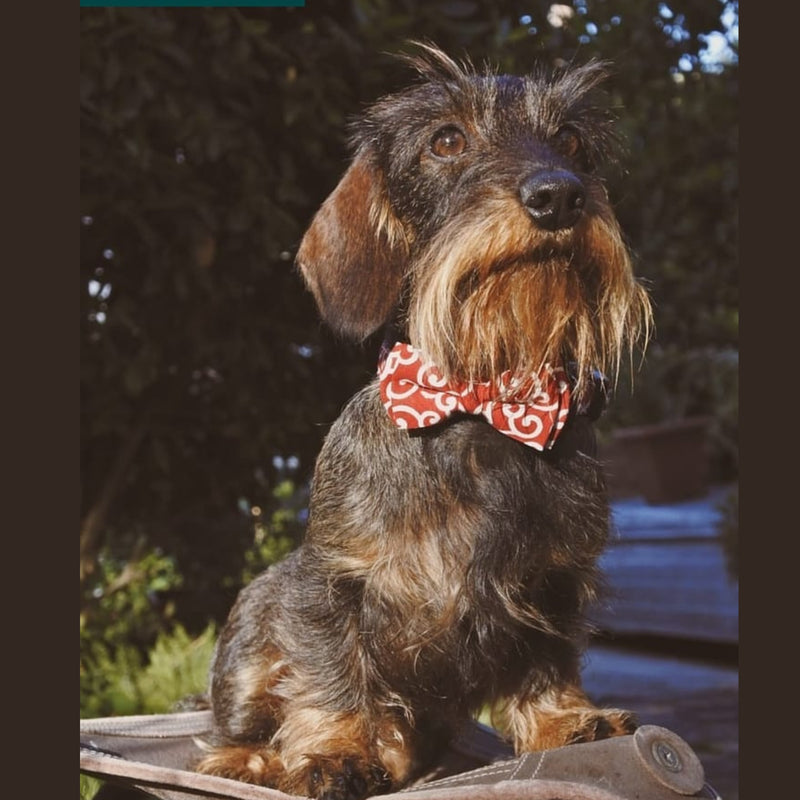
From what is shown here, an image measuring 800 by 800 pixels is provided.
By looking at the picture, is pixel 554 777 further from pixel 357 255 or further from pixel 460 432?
pixel 357 255

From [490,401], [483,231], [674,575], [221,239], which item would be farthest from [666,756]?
[674,575]

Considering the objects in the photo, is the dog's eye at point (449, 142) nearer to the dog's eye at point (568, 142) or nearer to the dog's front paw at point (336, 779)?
the dog's eye at point (568, 142)

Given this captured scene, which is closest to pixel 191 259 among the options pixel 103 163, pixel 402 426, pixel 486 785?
pixel 103 163

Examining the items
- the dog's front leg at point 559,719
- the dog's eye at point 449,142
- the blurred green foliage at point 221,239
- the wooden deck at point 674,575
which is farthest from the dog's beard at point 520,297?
the wooden deck at point 674,575

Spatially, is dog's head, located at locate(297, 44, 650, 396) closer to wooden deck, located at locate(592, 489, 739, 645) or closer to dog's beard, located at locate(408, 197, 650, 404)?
dog's beard, located at locate(408, 197, 650, 404)

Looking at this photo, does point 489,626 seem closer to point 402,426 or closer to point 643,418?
point 402,426

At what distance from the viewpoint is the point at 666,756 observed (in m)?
1.97

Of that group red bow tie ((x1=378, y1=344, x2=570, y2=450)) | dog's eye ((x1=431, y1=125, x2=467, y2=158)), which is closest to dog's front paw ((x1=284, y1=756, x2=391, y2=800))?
red bow tie ((x1=378, y1=344, x2=570, y2=450))

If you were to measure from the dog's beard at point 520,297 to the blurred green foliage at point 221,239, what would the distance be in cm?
40

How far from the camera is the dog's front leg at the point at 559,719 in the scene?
7.28ft

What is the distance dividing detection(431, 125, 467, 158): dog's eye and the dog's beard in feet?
0.61

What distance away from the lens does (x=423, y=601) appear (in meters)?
2.08

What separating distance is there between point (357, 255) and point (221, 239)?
6.13ft

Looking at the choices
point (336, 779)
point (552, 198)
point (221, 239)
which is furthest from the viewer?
point (221, 239)
